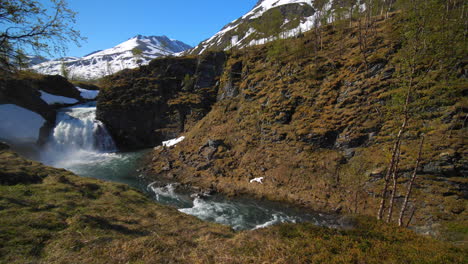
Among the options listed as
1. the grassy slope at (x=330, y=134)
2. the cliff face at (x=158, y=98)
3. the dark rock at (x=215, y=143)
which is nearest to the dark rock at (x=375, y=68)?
the grassy slope at (x=330, y=134)

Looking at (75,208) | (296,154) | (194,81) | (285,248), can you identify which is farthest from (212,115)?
(285,248)

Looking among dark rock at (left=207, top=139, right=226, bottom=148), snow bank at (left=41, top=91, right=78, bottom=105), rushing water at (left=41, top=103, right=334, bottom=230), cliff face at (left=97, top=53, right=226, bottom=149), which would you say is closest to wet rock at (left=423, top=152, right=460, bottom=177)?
rushing water at (left=41, top=103, right=334, bottom=230)

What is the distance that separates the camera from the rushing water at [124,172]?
18.1 m

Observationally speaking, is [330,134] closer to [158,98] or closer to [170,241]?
[170,241]

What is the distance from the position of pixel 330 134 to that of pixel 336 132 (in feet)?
2.38

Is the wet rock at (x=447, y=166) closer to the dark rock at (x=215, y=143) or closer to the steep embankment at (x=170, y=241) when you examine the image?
the steep embankment at (x=170, y=241)

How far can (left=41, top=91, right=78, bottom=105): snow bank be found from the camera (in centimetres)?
5243

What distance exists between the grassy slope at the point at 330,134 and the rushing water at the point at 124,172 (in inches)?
88.3

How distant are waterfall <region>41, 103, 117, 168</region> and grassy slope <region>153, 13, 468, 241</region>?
18363 millimetres

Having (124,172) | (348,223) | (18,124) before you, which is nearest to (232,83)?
(124,172)

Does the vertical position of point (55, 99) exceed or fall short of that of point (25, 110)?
it exceeds it

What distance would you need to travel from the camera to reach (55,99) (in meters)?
55.3

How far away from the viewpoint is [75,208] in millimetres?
9656

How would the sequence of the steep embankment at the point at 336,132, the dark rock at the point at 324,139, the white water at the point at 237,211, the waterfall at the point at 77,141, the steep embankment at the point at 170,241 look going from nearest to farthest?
1. the steep embankment at the point at 170,241
2. the steep embankment at the point at 336,132
3. the white water at the point at 237,211
4. the dark rock at the point at 324,139
5. the waterfall at the point at 77,141
